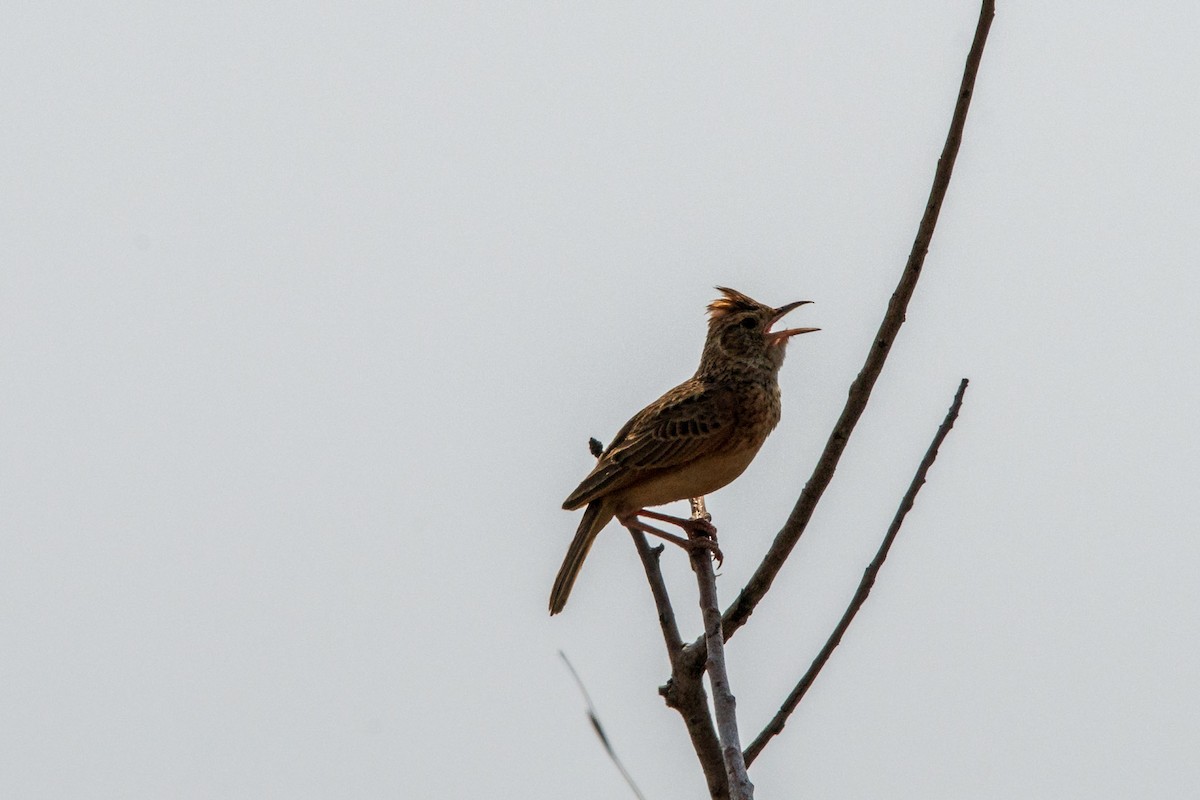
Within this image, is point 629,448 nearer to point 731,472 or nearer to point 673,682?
point 731,472

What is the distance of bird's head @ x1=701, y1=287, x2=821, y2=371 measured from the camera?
1044cm

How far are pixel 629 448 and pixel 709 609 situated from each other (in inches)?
142

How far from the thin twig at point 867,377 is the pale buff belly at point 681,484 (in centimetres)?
328

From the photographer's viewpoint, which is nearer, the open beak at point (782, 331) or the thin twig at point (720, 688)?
the thin twig at point (720, 688)

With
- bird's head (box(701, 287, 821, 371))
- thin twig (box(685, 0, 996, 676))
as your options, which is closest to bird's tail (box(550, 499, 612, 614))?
bird's head (box(701, 287, 821, 371))

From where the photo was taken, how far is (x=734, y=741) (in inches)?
188

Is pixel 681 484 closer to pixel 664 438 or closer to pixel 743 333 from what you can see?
pixel 664 438

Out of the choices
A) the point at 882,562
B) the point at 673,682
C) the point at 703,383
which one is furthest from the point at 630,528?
the point at 703,383

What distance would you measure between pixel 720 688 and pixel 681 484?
4.05 meters

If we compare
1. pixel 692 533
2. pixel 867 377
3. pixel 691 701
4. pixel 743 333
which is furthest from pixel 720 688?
→ pixel 743 333

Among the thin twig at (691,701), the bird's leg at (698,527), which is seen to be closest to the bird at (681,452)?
the bird's leg at (698,527)

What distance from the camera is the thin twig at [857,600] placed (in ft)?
17.8

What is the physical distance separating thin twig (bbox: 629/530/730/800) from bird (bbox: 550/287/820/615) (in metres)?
2.27

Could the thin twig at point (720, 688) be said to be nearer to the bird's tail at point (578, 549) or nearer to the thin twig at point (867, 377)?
the thin twig at point (867, 377)
